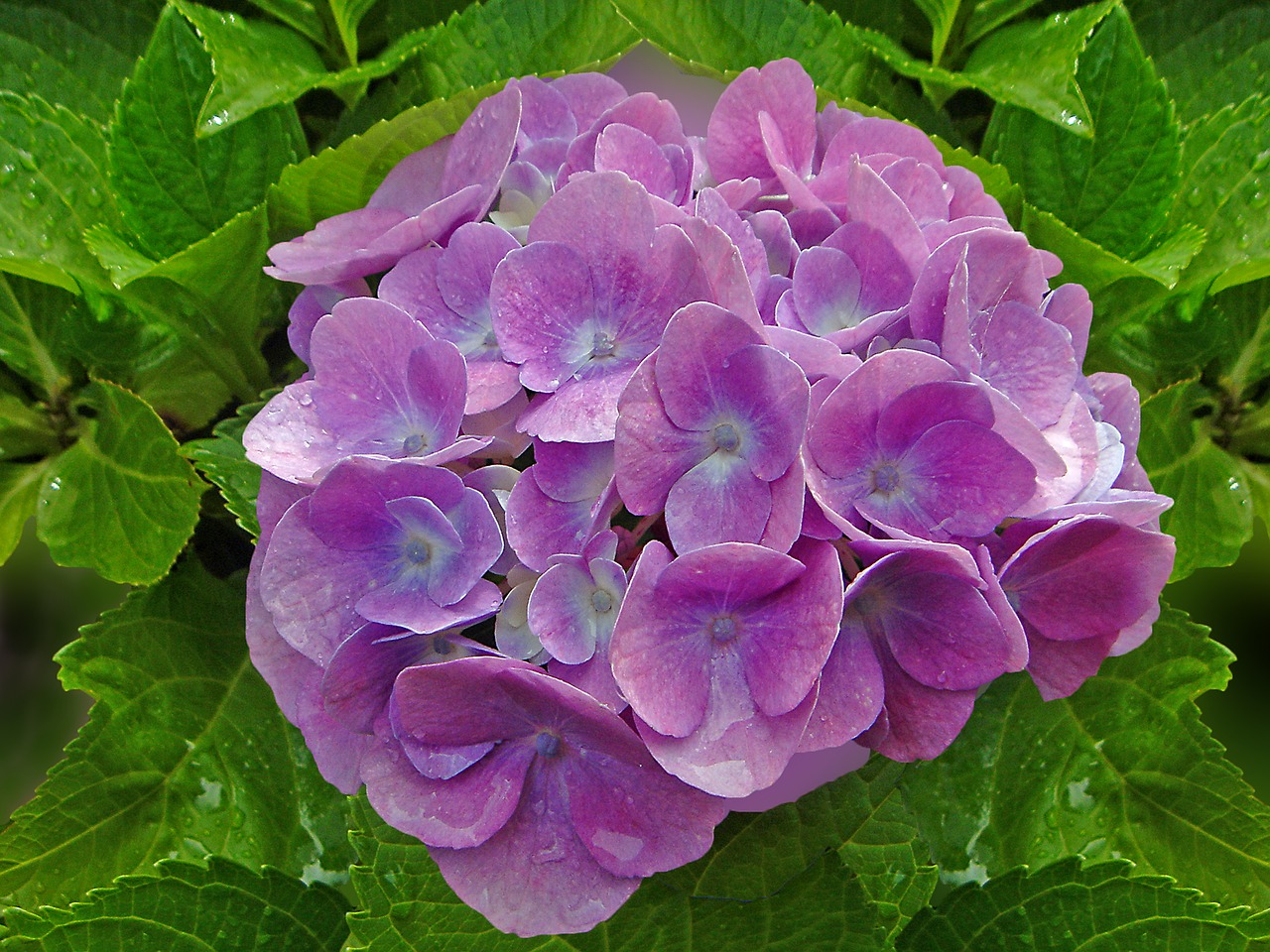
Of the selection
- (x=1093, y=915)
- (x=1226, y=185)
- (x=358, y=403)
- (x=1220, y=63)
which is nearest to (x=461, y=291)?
(x=358, y=403)

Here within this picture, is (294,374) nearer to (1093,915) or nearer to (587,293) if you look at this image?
(587,293)

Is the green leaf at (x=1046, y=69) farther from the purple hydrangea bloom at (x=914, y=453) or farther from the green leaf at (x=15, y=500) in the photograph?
the green leaf at (x=15, y=500)

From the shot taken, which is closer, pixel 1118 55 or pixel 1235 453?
pixel 1118 55

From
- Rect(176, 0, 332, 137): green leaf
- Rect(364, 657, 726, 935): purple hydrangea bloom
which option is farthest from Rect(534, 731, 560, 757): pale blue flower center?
Rect(176, 0, 332, 137): green leaf

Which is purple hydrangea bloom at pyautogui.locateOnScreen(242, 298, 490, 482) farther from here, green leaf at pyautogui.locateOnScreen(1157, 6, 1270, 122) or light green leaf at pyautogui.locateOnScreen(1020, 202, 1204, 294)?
green leaf at pyautogui.locateOnScreen(1157, 6, 1270, 122)

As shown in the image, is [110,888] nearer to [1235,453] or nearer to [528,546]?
[528,546]

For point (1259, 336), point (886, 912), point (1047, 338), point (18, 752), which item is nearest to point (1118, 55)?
point (1259, 336)

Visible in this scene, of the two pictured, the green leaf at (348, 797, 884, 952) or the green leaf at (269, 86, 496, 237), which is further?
the green leaf at (269, 86, 496, 237)
